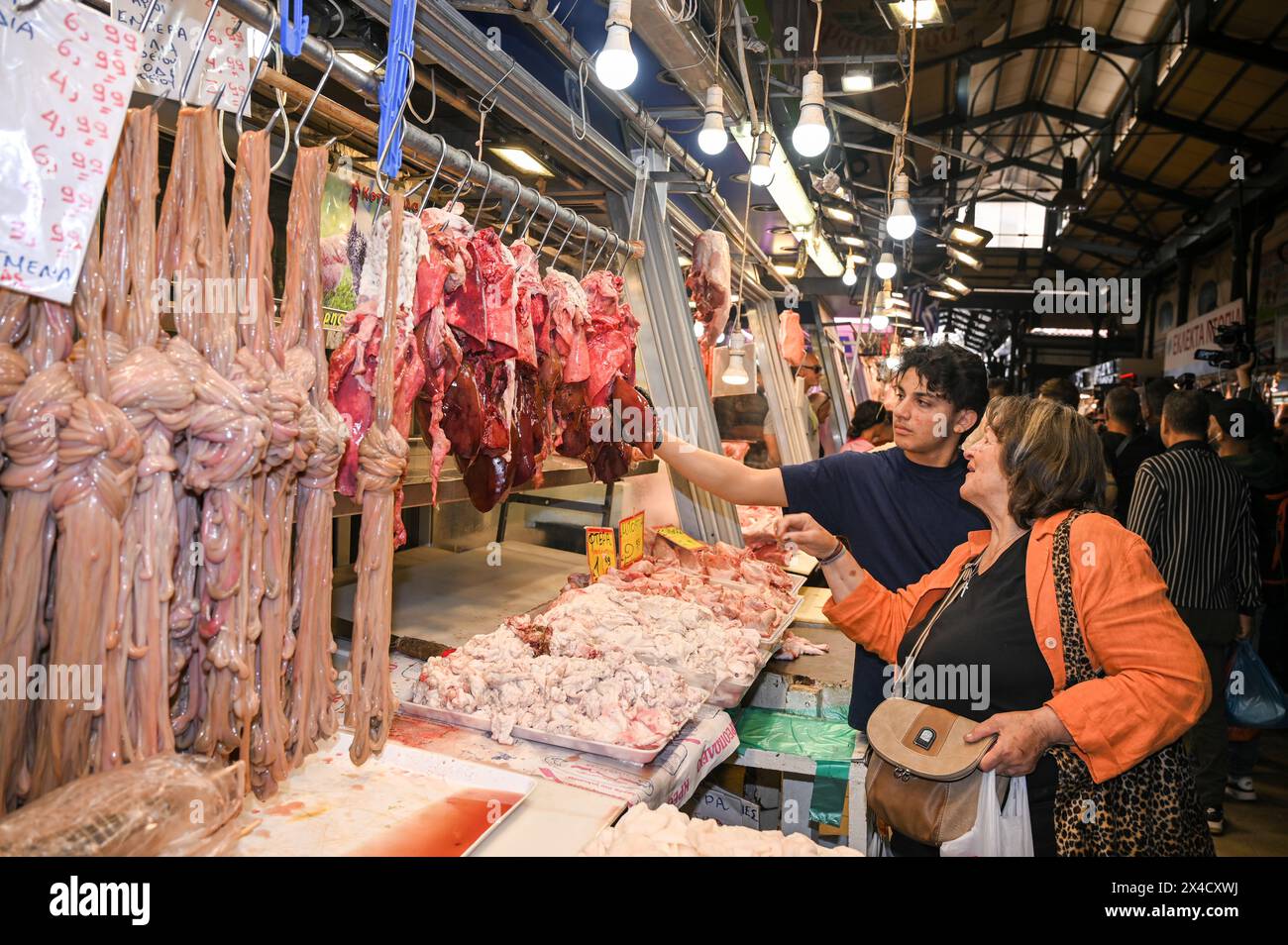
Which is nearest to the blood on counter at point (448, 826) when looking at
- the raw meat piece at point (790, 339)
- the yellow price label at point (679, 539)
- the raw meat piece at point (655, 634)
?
Answer: the raw meat piece at point (655, 634)

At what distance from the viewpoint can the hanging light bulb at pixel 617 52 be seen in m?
2.45

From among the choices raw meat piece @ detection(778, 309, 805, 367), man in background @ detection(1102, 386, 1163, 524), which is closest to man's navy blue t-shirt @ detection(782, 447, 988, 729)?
man in background @ detection(1102, 386, 1163, 524)

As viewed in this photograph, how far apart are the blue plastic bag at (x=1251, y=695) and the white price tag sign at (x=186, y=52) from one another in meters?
6.07

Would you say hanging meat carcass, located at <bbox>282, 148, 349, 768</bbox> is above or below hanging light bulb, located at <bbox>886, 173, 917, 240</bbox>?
below

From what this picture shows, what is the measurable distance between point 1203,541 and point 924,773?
11.9 feet

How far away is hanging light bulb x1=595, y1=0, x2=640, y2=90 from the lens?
2.45 m

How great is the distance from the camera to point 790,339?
9.33 m

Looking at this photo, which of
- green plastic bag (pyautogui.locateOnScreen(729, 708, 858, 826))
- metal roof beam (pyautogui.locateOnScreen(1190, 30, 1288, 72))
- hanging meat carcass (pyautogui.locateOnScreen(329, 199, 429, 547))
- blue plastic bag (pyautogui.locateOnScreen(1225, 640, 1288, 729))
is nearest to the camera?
hanging meat carcass (pyautogui.locateOnScreen(329, 199, 429, 547))

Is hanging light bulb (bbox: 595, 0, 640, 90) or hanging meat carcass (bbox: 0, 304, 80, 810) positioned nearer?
hanging meat carcass (bbox: 0, 304, 80, 810)

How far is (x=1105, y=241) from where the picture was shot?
19.2m

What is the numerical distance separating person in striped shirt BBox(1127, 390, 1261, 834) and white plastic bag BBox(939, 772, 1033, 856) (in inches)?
129

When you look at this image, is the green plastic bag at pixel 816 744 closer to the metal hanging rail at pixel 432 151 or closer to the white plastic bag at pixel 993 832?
the white plastic bag at pixel 993 832

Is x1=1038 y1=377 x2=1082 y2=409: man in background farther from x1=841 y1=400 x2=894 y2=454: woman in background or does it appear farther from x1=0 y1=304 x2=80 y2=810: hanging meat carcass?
x1=0 y1=304 x2=80 y2=810: hanging meat carcass

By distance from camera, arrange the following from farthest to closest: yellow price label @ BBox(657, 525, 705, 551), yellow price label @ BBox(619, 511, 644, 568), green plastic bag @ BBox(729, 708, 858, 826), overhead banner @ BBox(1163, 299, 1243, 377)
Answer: overhead banner @ BBox(1163, 299, 1243, 377) → yellow price label @ BBox(657, 525, 705, 551) → yellow price label @ BBox(619, 511, 644, 568) → green plastic bag @ BBox(729, 708, 858, 826)
